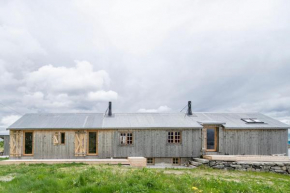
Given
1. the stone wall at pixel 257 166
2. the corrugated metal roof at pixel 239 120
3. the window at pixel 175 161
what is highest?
the corrugated metal roof at pixel 239 120

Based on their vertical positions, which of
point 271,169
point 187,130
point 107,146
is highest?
point 187,130

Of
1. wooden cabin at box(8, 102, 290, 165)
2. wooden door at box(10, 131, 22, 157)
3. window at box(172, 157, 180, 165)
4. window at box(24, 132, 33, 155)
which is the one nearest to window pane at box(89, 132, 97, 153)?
wooden cabin at box(8, 102, 290, 165)

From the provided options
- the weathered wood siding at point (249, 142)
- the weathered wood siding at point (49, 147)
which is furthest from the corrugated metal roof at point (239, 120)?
the weathered wood siding at point (49, 147)

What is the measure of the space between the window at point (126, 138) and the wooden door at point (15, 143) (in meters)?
8.67

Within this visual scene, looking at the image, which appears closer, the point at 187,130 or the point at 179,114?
the point at 187,130

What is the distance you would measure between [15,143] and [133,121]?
10207 millimetres

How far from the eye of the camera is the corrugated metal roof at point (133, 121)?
19.6 metres

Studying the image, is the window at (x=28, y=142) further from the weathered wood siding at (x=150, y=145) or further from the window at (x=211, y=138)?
the window at (x=211, y=138)

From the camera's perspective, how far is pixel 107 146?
1944cm

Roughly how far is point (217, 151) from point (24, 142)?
668 inches

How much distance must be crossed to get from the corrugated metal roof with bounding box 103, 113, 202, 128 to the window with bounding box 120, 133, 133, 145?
31.5 inches

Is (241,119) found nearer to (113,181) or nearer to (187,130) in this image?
(187,130)

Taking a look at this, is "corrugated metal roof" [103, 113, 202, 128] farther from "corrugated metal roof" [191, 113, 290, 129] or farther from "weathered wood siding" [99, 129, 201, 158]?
"corrugated metal roof" [191, 113, 290, 129]

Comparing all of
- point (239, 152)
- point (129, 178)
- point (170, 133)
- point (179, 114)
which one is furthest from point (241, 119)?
point (129, 178)
